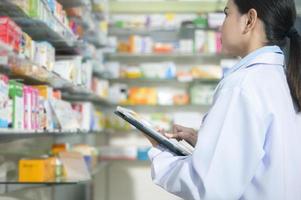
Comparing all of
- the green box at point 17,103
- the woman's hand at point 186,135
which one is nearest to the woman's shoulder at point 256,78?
the woman's hand at point 186,135

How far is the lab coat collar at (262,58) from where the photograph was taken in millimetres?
1203

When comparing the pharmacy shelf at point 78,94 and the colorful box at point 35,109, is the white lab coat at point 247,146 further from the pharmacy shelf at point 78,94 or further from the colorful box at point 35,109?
the pharmacy shelf at point 78,94

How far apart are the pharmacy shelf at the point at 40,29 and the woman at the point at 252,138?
1.17 meters

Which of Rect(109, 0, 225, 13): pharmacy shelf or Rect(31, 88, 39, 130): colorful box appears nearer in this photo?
Rect(31, 88, 39, 130): colorful box

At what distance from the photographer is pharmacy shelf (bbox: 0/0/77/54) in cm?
202

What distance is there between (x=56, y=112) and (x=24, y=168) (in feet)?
1.39

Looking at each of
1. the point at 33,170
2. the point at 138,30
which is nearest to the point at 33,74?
the point at 33,170

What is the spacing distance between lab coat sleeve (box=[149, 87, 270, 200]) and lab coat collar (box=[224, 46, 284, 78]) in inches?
4.8

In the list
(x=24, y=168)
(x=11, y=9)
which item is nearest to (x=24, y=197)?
(x=24, y=168)

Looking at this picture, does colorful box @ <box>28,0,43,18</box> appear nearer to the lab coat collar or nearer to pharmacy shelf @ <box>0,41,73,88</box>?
pharmacy shelf @ <box>0,41,73,88</box>

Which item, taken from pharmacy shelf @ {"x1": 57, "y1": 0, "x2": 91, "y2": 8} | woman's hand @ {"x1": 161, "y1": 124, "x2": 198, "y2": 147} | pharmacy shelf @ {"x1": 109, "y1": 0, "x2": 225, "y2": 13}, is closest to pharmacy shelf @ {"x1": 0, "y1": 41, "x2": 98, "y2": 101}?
pharmacy shelf @ {"x1": 57, "y1": 0, "x2": 91, "y2": 8}

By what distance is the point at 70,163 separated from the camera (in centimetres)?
275

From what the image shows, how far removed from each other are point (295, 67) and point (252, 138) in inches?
13.3

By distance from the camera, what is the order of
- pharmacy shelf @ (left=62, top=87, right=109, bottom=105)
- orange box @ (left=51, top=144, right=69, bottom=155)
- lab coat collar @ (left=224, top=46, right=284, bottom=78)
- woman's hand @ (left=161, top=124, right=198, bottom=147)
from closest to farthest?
lab coat collar @ (left=224, top=46, right=284, bottom=78)
woman's hand @ (left=161, top=124, right=198, bottom=147)
orange box @ (left=51, top=144, right=69, bottom=155)
pharmacy shelf @ (left=62, top=87, right=109, bottom=105)
